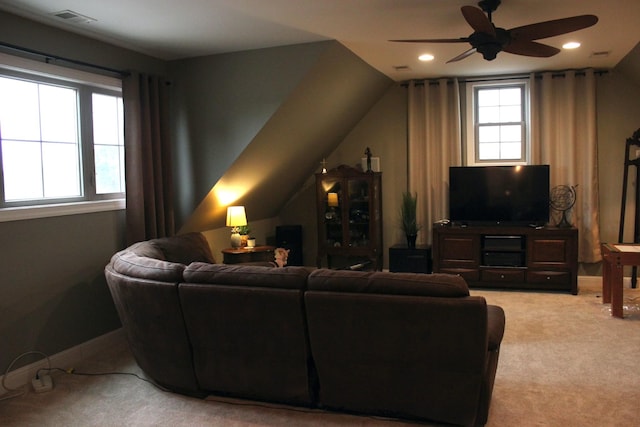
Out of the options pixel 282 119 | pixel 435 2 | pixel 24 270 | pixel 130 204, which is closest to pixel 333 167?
pixel 282 119

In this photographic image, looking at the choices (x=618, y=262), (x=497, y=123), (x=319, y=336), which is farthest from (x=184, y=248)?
(x=497, y=123)

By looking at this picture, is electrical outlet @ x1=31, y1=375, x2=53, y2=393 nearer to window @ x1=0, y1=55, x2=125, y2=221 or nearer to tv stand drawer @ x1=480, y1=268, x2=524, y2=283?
window @ x1=0, y1=55, x2=125, y2=221

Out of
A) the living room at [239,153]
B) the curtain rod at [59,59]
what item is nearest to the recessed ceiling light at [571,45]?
the living room at [239,153]

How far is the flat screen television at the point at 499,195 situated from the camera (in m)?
5.89

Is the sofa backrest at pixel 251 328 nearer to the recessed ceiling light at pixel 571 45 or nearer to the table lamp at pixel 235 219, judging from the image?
the table lamp at pixel 235 219

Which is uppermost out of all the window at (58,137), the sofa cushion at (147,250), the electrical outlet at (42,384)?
the window at (58,137)

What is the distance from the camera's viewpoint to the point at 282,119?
4945 mm

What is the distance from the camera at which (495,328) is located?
2826mm

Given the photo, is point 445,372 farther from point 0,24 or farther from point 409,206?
point 409,206

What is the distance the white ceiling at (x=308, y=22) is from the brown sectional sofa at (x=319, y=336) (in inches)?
66.4

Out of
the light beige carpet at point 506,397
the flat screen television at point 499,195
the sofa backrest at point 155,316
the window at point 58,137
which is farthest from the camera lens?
the flat screen television at point 499,195

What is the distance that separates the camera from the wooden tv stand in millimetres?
5621

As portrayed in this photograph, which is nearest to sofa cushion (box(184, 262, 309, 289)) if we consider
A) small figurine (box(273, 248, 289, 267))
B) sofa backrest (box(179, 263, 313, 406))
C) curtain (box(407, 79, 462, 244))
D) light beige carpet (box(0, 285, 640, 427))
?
sofa backrest (box(179, 263, 313, 406))

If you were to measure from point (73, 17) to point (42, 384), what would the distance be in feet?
8.01
